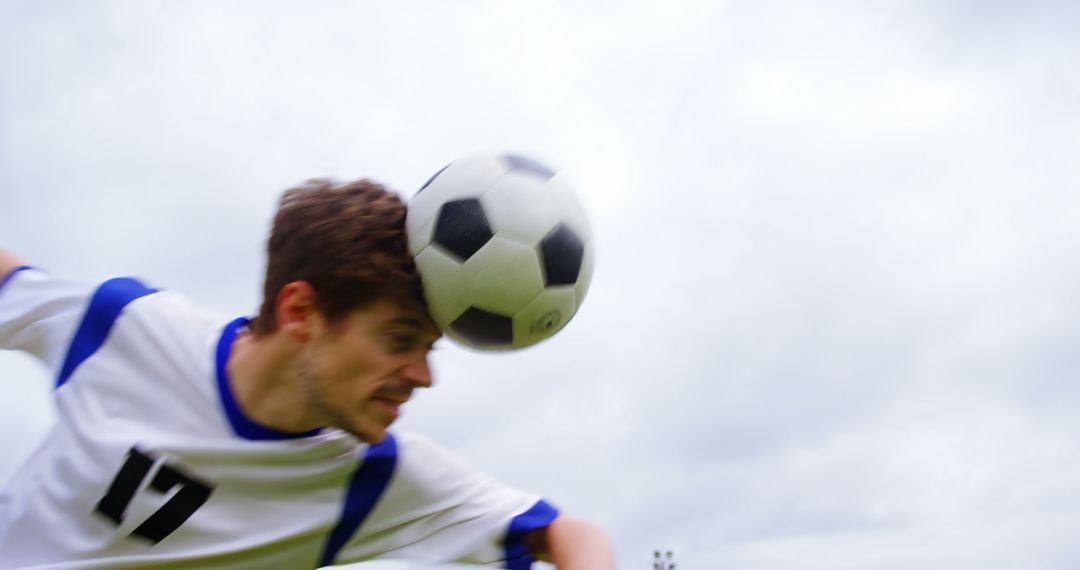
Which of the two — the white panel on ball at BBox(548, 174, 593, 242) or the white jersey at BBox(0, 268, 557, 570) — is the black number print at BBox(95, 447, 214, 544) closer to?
the white jersey at BBox(0, 268, 557, 570)

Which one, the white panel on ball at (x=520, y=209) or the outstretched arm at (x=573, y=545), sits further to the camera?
the outstretched arm at (x=573, y=545)

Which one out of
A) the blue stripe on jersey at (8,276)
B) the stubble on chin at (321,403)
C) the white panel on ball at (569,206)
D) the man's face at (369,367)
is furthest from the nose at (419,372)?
the blue stripe on jersey at (8,276)

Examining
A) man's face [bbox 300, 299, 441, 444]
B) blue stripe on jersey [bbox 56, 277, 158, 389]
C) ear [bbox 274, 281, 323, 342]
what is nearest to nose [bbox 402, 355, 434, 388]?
man's face [bbox 300, 299, 441, 444]

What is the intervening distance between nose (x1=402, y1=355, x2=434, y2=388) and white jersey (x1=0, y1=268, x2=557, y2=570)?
0.45m

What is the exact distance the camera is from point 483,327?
4082 millimetres

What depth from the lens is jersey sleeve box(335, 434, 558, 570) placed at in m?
4.52

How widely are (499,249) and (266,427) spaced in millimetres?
1112

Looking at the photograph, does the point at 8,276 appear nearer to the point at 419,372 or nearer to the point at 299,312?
the point at 299,312

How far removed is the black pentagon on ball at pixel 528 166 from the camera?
421cm

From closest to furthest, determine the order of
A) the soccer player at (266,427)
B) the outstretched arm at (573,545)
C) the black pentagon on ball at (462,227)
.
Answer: the black pentagon on ball at (462,227) → the soccer player at (266,427) → the outstretched arm at (573,545)

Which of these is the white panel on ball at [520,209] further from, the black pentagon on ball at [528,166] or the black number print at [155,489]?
the black number print at [155,489]

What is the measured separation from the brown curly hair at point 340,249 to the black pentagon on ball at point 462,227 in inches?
7.3

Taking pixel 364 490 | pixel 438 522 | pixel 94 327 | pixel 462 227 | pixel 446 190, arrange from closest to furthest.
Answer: pixel 462 227 < pixel 446 190 < pixel 94 327 < pixel 364 490 < pixel 438 522

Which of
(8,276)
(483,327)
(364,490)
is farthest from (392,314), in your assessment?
(8,276)
